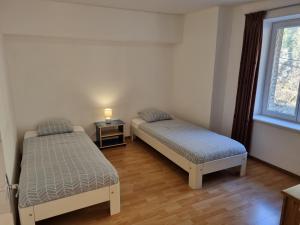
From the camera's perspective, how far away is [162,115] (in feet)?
13.9

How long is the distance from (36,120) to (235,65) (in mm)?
3242

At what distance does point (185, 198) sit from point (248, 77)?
1.93 metres

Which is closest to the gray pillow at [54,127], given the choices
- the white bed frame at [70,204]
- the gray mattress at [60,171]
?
the gray mattress at [60,171]

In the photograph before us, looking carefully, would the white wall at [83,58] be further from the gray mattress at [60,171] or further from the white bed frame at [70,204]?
the white bed frame at [70,204]

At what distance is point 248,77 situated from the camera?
3.29 meters

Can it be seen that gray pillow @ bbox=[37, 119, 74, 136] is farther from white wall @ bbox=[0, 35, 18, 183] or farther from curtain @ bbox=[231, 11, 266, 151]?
curtain @ bbox=[231, 11, 266, 151]

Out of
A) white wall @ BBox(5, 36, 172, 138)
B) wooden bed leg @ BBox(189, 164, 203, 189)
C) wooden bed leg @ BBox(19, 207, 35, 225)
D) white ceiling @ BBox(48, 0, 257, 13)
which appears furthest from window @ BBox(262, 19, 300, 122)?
wooden bed leg @ BBox(19, 207, 35, 225)

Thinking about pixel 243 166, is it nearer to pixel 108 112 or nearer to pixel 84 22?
pixel 108 112

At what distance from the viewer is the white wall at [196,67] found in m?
3.63

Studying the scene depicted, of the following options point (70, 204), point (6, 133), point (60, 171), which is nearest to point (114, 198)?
point (70, 204)

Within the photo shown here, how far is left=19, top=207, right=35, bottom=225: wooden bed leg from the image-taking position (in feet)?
6.18

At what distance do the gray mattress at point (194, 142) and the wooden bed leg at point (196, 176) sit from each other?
7 centimetres

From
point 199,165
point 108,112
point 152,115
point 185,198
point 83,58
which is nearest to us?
point 185,198

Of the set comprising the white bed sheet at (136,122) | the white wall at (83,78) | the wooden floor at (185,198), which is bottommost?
the wooden floor at (185,198)
